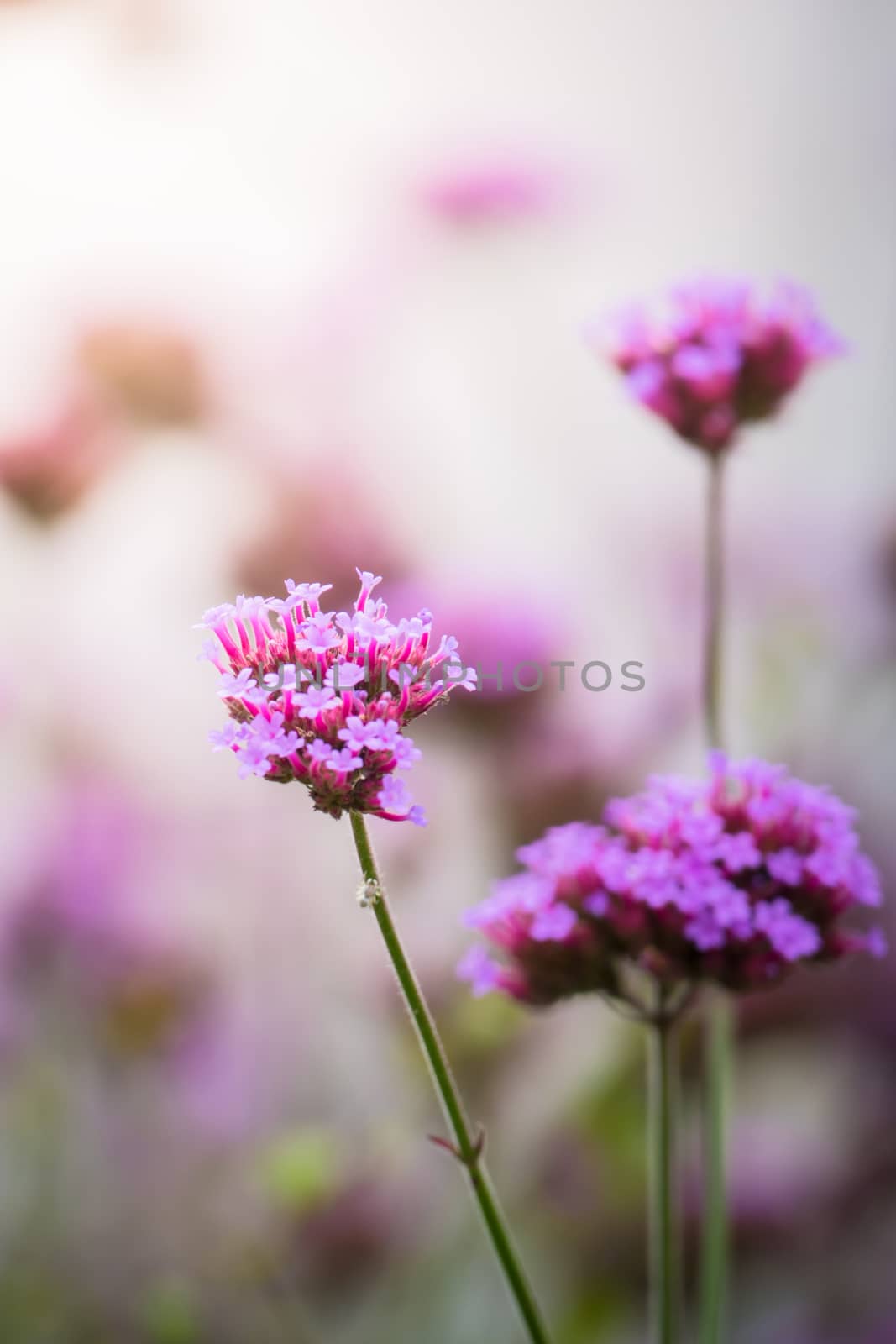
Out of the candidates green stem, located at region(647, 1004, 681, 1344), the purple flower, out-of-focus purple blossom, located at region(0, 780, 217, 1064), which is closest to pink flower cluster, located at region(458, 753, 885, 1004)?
green stem, located at region(647, 1004, 681, 1344)

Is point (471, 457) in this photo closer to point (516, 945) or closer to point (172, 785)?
point (172, 785)

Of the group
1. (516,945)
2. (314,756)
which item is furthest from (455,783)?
(314,756)

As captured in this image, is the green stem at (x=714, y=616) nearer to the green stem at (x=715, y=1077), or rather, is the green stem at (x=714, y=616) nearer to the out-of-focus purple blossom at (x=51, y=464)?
the green stem at (x=715, y=1077)

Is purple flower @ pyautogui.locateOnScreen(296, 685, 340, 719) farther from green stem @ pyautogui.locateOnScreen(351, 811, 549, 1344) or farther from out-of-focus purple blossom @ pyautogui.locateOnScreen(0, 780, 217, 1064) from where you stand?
out-of-focus purple blossom @ pyautogui.locateOnScreen(0, 780, 217, 1064)

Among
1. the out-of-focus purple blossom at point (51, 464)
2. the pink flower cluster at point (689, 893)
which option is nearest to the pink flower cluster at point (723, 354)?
the pink flower cluster at point (689, 893)

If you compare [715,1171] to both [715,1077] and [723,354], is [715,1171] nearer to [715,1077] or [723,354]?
[715,1077]
